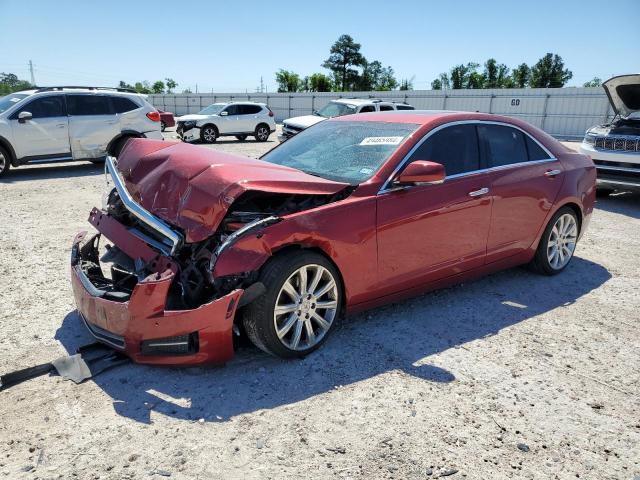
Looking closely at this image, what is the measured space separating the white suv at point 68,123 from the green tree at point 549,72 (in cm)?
7663

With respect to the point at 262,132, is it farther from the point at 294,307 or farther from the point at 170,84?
the point at 170,84

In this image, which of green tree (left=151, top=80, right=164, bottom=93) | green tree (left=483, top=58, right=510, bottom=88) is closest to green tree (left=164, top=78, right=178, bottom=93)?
green tree (left=151, top=80, right=164, bottom=93)

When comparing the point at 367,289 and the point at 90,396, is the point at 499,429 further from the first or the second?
the point at 90,396

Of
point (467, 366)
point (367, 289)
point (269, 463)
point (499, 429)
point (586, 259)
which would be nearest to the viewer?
point (269, 463)

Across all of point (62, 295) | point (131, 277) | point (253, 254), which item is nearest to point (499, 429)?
point (253, 254)

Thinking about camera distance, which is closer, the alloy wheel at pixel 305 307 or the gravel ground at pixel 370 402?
the gravel ground at pixel 370 402

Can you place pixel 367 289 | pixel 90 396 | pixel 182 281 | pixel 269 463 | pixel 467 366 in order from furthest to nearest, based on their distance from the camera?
1. pixel 367 289
2. pixel 467 366
3. pixel 182 281
4. pixel 90 396
5. pixel 269 463

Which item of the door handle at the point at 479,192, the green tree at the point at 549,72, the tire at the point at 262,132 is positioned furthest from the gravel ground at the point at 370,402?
the green tree at the point at 549,72

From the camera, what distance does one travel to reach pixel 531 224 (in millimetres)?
4980

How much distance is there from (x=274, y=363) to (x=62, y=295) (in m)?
2.32

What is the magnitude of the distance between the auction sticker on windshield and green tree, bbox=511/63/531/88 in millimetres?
82255

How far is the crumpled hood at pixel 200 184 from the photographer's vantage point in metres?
3.27

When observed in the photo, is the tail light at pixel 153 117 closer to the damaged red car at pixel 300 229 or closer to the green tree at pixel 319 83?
the damaged red car at pixel 300 229

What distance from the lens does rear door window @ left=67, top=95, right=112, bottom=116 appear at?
11617 mm
